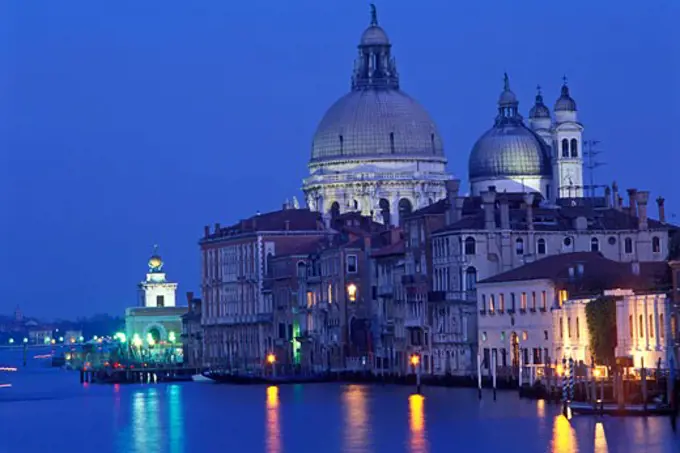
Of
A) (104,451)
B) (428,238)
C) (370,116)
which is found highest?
(370,116)

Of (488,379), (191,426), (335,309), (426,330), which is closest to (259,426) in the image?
(191,426)

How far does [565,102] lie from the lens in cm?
13012

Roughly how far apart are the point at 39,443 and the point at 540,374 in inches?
718

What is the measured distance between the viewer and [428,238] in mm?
98562

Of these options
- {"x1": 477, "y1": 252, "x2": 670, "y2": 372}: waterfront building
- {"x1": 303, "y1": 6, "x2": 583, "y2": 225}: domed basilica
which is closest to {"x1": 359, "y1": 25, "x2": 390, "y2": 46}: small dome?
{"x1": 303, "y1": 6, "x2": 583, "y2": 225}: domed basilica

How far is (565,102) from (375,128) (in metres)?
11.3

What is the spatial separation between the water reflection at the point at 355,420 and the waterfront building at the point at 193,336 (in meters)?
39.5

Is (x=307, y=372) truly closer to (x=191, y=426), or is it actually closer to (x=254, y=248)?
(x=254, y=248)

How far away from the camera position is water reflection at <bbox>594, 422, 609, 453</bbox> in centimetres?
6197

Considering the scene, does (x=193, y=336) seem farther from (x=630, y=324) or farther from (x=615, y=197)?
(x=630, y=324)

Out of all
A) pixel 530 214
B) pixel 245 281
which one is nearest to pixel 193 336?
pixel 245 281

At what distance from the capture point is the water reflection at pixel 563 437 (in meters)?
62.6

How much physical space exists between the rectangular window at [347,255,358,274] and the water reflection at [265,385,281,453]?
38.1 feet

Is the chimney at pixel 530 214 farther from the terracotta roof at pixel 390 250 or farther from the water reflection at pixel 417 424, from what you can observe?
the water reflection at pixel 417 424
